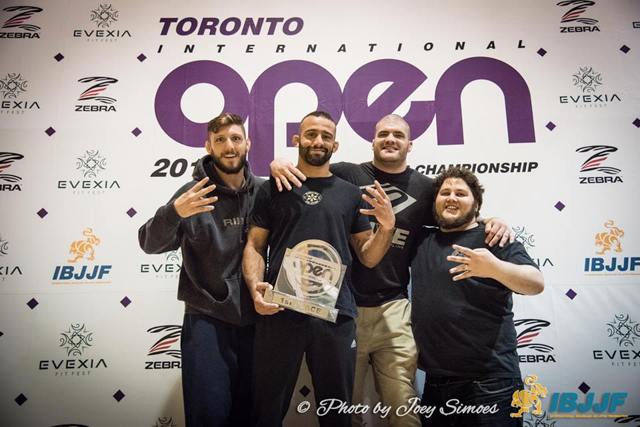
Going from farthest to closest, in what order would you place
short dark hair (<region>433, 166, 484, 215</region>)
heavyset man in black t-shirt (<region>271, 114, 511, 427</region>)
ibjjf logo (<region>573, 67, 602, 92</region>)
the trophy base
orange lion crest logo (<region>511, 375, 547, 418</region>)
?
ibjjf logo (<region>573, 67, 602, 92</region>) → short dark hair (<region>433, 166, 484, 215</region>) → heavyset man in black t-shirt (<region>271, 114, 511, 427</region>) → orange lion crest logo (<region>511, 375, 547, 418</region>) → the trophy base

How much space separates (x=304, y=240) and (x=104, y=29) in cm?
260

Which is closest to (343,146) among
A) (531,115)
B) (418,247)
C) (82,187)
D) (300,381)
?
(418,247)

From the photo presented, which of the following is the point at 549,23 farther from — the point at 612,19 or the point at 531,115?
the point at 531,115

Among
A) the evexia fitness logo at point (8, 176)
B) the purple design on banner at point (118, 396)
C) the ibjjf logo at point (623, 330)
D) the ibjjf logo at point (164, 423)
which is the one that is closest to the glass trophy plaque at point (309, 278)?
the ibjjf logo at point (164, 423)

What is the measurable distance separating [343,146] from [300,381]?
1706mm

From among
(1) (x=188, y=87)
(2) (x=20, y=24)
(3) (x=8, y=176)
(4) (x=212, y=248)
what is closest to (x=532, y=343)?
(4) (x=212, y=248)

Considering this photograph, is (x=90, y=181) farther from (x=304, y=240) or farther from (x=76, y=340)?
(x=304, y=240)

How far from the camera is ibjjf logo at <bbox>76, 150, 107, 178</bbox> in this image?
3.06m

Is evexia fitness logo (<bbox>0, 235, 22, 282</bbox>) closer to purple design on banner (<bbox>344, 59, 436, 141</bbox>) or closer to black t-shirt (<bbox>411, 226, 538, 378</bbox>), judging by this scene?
purple design on banner (<bbox>344, 59, 436, 141</bbox>)

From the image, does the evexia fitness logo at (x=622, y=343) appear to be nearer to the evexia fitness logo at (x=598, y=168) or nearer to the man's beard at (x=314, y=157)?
the evexia fitness logo at (x=598, y=168)

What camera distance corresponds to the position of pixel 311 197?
87.0 inches

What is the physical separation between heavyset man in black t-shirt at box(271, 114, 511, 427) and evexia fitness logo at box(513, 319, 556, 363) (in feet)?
3.12

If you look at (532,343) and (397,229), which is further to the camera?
(532,343)

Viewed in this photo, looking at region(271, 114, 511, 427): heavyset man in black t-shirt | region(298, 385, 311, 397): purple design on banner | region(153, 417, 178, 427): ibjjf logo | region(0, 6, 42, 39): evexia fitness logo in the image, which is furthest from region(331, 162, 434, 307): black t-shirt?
region(0, 6, 42, 39): evexia fitness logo
